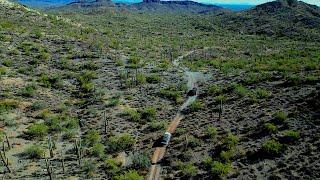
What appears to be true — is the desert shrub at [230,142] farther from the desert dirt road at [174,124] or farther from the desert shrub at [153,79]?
the desert shrub at [153,79]

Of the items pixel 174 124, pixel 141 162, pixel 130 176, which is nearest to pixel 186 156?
pixel 141 162

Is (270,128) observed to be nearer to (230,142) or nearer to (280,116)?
(280,116)

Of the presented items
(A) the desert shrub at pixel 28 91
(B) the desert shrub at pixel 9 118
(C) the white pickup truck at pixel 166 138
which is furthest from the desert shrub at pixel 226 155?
(A) the desert shrub at pixel 28 91

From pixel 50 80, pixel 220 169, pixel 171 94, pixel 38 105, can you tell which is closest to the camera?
pixel 220 169

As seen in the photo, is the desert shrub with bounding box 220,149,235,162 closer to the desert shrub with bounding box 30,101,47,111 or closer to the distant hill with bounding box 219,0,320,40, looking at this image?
the desert shrub with bounding box 30,101,47,111

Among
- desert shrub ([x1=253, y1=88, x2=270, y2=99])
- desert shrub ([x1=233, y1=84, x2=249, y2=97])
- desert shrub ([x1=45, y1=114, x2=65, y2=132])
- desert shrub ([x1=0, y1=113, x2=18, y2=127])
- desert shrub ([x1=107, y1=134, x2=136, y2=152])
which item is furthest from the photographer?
desert shrub ([x1=233, y1=84, x2=249, y2=97])

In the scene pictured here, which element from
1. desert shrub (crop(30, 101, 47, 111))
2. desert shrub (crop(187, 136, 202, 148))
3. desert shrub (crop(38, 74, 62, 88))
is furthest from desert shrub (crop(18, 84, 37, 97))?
desert shrub (crop(187, 136, 202, 148))
